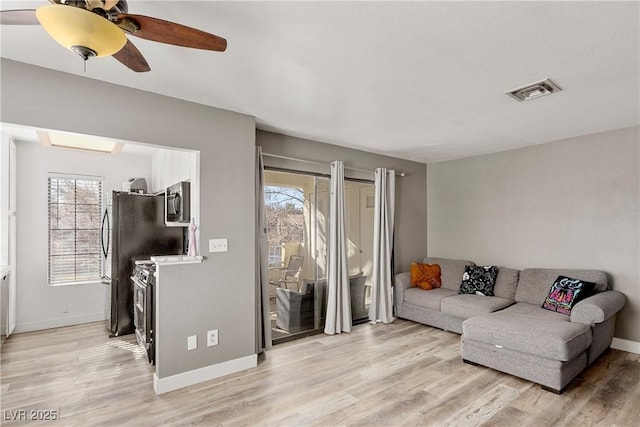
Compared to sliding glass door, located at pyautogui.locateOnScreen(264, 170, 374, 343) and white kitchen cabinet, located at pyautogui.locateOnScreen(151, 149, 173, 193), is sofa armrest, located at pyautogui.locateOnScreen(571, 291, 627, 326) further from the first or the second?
white kitchen cabinet, located at pyautogui.locateOnScreen(151, 149, 173, 193)

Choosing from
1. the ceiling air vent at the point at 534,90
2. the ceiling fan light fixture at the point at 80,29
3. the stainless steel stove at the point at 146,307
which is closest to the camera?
the ceiling fan light fixture at the point at 80,29

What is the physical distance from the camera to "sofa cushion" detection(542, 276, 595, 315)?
11.6 feet

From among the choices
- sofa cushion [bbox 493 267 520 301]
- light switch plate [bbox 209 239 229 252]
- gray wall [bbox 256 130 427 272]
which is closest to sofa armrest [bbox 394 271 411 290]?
gray wall [bbox 256 130 427 272]

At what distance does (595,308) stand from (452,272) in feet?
6.41

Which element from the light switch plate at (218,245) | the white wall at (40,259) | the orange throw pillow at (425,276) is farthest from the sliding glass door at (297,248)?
the white wall at (40,259)

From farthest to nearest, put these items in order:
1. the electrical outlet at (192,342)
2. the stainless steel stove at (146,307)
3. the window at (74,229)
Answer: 1. the window at (74,229)
2. the stainless steel stove at (146,307)
3. the electrical outlet at (192,342)

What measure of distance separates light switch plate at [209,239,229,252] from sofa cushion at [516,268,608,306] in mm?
3618

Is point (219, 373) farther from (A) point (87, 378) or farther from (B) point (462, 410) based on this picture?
(B) point (462, 410)

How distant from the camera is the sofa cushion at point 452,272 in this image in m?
4.89

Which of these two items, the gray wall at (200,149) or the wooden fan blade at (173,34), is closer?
the wooden fan blade at (173,34)

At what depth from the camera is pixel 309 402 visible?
2.65m

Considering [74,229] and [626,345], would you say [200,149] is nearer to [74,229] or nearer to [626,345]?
[74,229]

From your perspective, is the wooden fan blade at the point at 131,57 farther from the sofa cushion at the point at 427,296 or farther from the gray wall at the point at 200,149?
the sofa cushion at the point at 427,296

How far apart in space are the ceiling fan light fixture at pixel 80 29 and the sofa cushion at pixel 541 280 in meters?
4.68
